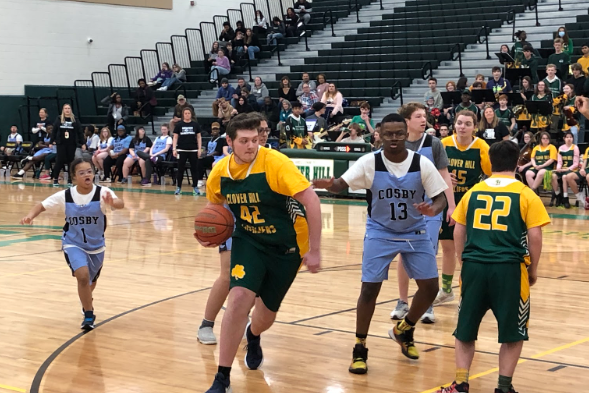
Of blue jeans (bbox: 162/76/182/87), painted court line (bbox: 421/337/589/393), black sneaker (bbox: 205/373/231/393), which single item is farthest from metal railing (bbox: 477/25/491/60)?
black sneaker (bbox: 205/373/231/393)

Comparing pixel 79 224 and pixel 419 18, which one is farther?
pixel 419 18

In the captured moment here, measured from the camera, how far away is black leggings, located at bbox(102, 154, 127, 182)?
834 inches

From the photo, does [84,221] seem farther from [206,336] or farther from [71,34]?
[71,34]

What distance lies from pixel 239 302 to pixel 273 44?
23262mm

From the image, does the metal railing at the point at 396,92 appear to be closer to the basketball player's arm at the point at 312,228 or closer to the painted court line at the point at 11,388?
the basketball player's arm at the point at 312,228

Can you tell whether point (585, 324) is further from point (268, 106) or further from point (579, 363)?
point (268, 106)

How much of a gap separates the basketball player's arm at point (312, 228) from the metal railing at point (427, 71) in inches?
694

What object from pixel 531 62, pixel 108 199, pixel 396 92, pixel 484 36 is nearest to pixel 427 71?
pixel 396 92

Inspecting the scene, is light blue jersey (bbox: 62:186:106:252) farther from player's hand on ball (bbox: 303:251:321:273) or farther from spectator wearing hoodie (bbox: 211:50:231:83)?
spectator wearing hoodie (bbox: 211:50:231:83)

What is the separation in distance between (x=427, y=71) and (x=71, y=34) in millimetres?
11394

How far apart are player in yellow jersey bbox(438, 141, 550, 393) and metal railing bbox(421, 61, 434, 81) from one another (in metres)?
17.6

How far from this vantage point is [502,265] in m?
4.62

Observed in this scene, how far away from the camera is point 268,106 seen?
21.5m

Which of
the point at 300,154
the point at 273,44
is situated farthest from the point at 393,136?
the point at 273,44
